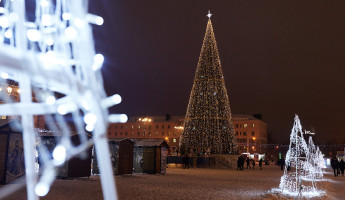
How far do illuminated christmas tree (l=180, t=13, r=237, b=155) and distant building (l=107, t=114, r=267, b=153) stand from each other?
7398 centimetres

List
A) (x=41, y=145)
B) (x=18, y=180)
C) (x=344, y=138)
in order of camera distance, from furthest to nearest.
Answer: (x=344, y=138)
(x=41, y=145)
(x=18, y=180)

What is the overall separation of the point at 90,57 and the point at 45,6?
1.42 m

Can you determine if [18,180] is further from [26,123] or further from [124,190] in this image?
[26,123]

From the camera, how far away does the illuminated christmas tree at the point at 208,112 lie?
125ft

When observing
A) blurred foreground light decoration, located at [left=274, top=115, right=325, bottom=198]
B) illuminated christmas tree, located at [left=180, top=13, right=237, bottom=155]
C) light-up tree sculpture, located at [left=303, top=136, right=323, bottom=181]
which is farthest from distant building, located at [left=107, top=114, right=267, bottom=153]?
blurred foreground light decoration, located at [left=274, top=115, right=325, bottom=198]

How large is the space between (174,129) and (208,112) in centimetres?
7894

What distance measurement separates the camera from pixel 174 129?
116500 mm

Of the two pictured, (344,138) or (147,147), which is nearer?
(147,147)

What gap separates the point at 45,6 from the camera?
3.63m

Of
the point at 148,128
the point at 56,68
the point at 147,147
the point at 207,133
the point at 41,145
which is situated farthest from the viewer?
the point at 148,128

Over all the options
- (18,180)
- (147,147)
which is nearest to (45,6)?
(18,180)

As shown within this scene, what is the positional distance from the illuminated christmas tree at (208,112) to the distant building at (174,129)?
243 feet

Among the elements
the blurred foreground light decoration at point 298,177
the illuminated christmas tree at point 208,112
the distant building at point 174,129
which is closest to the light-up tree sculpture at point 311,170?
the blurred foreground light decoration at point 298,177

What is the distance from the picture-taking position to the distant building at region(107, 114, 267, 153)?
11454 centimetres
